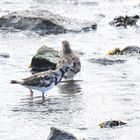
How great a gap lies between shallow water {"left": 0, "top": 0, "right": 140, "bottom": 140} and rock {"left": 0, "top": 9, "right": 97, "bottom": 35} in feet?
1.51

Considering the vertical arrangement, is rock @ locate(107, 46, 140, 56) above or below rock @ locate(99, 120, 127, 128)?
above

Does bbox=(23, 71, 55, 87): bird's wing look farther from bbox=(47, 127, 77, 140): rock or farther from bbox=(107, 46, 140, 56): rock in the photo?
bbox=(107, 46, 140, 56): rock

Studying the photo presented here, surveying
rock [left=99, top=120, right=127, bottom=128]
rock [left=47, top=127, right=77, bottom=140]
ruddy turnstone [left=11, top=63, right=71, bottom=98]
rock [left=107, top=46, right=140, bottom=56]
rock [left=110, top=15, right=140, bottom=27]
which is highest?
rock [left=110, top=15, right=140, bottom=27]

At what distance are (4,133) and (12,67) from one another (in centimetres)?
628

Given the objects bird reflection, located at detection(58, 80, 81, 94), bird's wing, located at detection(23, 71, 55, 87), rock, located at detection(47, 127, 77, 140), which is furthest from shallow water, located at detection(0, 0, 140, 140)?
rock, located at detection(47, 127, 77, 140)

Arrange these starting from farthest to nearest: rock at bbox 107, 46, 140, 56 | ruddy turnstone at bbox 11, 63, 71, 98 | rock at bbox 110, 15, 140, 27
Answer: rock at bbox 110, 15, 140, 27 < rock at bbox 107, 46, 140, 56 < ruddy turnstone at bbox 11, 63, 71, 98

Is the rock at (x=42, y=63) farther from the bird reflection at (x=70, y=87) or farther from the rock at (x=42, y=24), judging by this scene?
the rock at (x=42, y=24)

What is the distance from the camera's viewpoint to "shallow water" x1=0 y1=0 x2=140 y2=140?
40.4 feet

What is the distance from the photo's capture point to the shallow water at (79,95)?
40.4 feet

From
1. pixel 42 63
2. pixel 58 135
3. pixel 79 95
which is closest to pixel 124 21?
pixel 42 63

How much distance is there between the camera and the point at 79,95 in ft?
50.2

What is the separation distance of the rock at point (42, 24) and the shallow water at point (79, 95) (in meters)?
0.46

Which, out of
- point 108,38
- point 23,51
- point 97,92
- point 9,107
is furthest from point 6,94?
point 108,38

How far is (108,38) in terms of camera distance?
74.7ft
